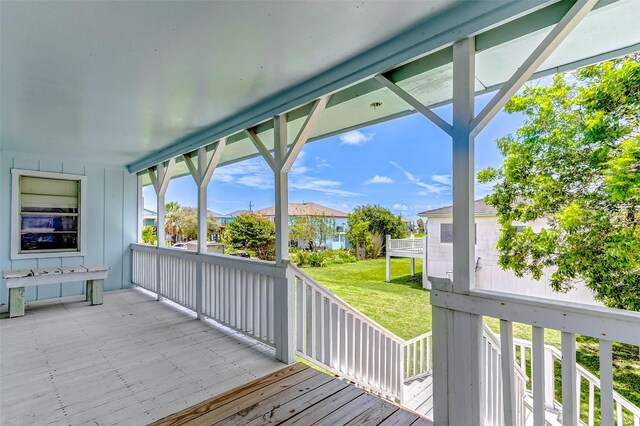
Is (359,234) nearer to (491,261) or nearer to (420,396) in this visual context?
(420,396)

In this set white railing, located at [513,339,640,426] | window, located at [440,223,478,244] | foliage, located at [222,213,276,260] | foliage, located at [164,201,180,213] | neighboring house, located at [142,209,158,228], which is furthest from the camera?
foliage, located at [164,201,180,213]

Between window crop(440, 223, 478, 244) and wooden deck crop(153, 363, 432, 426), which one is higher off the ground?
window crop(440, 223, 478, 244)

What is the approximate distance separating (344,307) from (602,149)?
10.1 ft

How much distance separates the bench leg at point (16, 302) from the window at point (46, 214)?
0.94 metres

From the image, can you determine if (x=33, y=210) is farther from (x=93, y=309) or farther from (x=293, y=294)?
(x=293, y=294)

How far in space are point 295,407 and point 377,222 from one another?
6.65 m

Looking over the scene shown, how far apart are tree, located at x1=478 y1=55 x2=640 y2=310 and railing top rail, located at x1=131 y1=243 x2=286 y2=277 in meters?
2.63

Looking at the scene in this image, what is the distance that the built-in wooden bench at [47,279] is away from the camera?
4016mm

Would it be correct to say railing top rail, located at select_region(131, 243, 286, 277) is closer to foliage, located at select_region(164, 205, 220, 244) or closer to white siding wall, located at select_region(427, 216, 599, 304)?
white siding wall, located at select_region(427, 216, 599, 304)

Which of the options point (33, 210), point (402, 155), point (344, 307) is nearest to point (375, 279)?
point (402, 155)

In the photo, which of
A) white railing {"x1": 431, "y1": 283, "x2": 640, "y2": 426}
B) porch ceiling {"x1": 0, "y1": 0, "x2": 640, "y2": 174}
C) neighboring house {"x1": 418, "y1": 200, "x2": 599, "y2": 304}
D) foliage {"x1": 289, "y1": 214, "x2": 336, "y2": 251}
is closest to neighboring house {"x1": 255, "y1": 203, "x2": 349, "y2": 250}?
foliage {"x1": 289, "y1": 214, "x2": 336, "y2": 251}

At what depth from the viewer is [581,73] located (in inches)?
131

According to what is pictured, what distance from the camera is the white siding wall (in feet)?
10.3

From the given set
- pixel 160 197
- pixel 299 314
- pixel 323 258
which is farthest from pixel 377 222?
pixel 299 314
